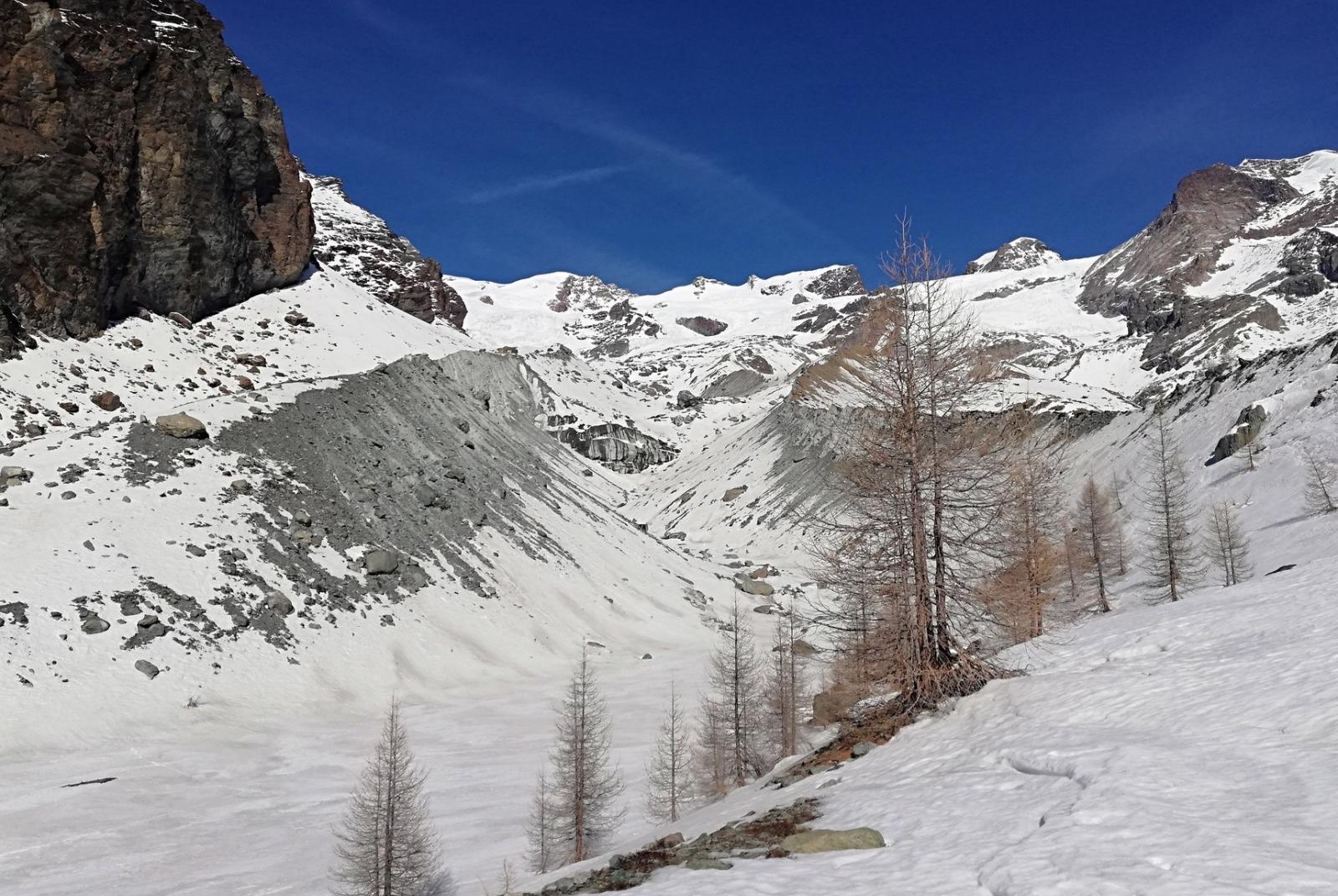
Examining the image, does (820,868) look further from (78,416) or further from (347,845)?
(78,416)

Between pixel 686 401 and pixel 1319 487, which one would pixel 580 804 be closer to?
pixel 1319 487

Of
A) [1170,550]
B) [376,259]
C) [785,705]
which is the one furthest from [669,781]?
[376,259]

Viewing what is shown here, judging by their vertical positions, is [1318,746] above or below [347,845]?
above

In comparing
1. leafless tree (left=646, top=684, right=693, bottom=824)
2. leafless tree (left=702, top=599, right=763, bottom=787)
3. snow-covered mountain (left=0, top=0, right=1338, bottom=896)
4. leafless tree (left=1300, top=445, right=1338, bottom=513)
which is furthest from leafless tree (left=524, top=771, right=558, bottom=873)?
leafless tree (left=1300, top=445, right=1338, bottom=513)

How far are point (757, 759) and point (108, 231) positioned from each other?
237 ft

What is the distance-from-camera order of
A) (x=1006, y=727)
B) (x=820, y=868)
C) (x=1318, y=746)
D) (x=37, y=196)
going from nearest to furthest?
(x=820, y=868) → (x=1318, y=746) → (x=1006, y=727) → (x=37, y=196)

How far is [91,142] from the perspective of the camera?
69.7 m

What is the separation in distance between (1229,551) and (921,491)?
113ft

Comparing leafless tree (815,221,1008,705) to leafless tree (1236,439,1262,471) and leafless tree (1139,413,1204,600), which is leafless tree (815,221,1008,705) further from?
leafless tree (1236,439,1262,471)

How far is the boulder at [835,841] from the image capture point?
8453 mm

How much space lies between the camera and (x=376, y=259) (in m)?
131

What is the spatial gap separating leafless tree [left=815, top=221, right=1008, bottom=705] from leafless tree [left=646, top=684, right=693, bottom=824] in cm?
1224

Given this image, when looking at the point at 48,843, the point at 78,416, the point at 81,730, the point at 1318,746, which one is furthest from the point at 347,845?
the point at 78,416

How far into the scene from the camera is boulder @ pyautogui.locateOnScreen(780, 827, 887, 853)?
8.45 metres
